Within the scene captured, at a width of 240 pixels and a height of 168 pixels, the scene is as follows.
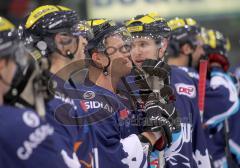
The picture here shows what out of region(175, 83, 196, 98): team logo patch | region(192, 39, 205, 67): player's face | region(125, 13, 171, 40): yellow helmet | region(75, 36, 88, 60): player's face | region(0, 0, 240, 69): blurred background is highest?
region(75, 36, 88, 60): player's face

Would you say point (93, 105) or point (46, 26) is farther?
point (46, 26)

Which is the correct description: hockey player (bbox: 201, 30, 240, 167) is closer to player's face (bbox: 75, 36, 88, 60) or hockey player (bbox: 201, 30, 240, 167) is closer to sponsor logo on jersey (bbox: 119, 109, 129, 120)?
sponsor logo on jersey (bbox: 119, 109, 129, 120)

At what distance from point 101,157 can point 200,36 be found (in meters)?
3.06

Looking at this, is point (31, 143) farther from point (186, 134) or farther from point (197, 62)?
point (197, 62)

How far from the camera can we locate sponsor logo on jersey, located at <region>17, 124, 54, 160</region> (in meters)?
3.51

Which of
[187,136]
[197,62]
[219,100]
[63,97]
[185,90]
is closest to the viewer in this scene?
[63,97]

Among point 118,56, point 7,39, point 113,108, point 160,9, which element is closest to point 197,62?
point 118,56

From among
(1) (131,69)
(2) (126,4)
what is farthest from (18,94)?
(2) (126,4)

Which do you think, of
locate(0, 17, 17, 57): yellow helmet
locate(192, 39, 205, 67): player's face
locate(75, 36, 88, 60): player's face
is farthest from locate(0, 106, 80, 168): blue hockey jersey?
locate(192, 39, 205, 67): player's face

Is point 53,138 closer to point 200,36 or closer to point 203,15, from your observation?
point 200,36

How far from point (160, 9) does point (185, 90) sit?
6.98 m

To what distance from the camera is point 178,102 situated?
5.61 meters

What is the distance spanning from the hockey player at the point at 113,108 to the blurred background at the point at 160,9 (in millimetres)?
6641

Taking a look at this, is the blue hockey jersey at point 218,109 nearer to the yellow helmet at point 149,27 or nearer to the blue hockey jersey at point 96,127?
the yellow helmet at point 149,27
